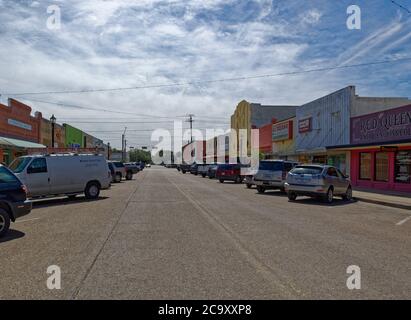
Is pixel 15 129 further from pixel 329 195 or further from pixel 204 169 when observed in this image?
pixel 329 195

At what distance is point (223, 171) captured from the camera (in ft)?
115

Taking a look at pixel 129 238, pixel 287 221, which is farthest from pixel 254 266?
pixel 287 221

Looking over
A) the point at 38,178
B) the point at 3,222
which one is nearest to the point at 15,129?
the point at 38,178

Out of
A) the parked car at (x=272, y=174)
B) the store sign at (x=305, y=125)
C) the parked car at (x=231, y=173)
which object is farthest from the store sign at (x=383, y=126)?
the parked car at (x=231, y=173)

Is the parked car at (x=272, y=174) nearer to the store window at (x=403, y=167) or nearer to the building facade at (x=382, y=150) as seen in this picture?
the building facade at (x=382, y=150)

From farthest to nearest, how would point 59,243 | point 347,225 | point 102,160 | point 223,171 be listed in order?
point 223,171
point 102,160
point 347,225
point 59,243

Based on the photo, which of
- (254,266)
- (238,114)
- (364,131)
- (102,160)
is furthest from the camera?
(238,114)

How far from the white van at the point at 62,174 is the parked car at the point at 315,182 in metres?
8.91

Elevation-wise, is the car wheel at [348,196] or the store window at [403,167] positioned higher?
the store window at [403,167]

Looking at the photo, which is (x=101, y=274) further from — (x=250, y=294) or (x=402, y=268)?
(x=402, y=268)

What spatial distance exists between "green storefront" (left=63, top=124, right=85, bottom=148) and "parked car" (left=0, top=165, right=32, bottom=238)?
46.8 m

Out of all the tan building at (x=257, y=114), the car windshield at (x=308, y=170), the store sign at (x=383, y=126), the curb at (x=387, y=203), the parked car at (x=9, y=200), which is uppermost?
the tan building at (x=257, y=114)

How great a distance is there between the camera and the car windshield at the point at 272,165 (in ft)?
75.3
